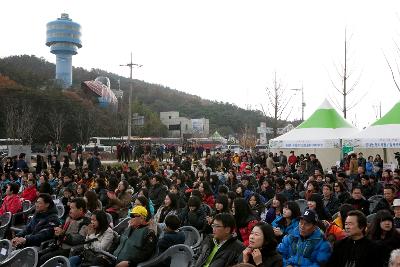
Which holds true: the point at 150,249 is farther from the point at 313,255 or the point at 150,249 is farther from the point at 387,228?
the point at 387,228

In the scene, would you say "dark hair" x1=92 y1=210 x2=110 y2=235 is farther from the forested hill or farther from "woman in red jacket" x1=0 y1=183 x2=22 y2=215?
the forested hill

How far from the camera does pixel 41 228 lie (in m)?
6.46

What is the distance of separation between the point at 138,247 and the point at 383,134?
12083 millimetres

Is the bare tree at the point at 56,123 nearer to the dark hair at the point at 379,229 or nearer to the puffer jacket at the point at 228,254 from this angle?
the puffer jacket at the point at 228,254

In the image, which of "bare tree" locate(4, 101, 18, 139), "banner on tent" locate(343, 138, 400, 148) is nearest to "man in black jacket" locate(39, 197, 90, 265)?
"banner on tent" locate(343, 138, 400, 148)

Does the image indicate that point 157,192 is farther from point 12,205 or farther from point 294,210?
point 294,210

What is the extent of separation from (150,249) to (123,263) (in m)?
0.37

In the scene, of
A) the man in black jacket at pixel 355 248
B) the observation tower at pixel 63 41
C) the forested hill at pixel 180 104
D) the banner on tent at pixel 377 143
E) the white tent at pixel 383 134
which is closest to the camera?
the man in black jacket at pixel 355 248

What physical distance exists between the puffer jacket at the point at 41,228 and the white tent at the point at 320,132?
46.6ft

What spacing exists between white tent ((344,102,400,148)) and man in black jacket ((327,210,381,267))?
35.5 ft

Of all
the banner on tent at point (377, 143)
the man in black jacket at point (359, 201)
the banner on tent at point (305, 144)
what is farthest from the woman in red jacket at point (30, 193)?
the banner on tent at point (305, 144)

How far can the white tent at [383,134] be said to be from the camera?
1448 cm

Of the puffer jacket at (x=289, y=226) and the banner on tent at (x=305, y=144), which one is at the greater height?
the banner on tent at (x=305, y=144)

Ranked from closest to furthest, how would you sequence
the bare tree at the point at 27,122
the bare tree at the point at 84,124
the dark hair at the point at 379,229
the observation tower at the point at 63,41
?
the dark hair at the point at 379,229 < the bare tree at the point at 27,122 < the bare tree at the point at 84,124 < the observation tower at the point at 63,41
